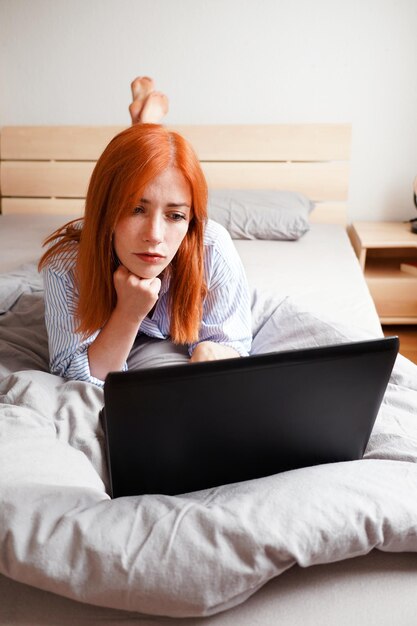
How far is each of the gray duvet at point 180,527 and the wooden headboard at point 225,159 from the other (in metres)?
2.15

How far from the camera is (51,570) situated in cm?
65

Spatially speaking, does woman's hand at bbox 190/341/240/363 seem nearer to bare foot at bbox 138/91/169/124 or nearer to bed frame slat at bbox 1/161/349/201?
bare foot at bbox 138/91/169/124

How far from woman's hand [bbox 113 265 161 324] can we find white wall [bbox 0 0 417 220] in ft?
6.67

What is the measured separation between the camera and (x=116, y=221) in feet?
3.38

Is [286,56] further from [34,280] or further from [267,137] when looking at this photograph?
[34,280]

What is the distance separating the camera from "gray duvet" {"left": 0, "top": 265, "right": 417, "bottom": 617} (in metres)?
0.65

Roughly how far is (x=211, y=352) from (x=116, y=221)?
13.3 inches

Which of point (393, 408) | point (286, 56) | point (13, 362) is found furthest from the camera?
point (286, 56)

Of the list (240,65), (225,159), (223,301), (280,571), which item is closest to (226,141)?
(225,159)

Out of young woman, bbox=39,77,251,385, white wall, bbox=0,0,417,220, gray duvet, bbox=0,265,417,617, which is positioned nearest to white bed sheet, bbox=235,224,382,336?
young woman, bbox=39,77,251,385

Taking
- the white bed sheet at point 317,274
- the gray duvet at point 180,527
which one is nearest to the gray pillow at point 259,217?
the white bed sheet at point 317,274

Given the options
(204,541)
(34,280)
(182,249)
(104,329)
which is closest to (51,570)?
(204,541)

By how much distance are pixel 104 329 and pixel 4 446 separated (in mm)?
377

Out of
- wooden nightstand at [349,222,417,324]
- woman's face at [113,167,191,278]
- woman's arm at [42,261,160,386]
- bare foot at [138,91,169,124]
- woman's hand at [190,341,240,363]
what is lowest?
wooden nightstand at [349,222,417,324]
